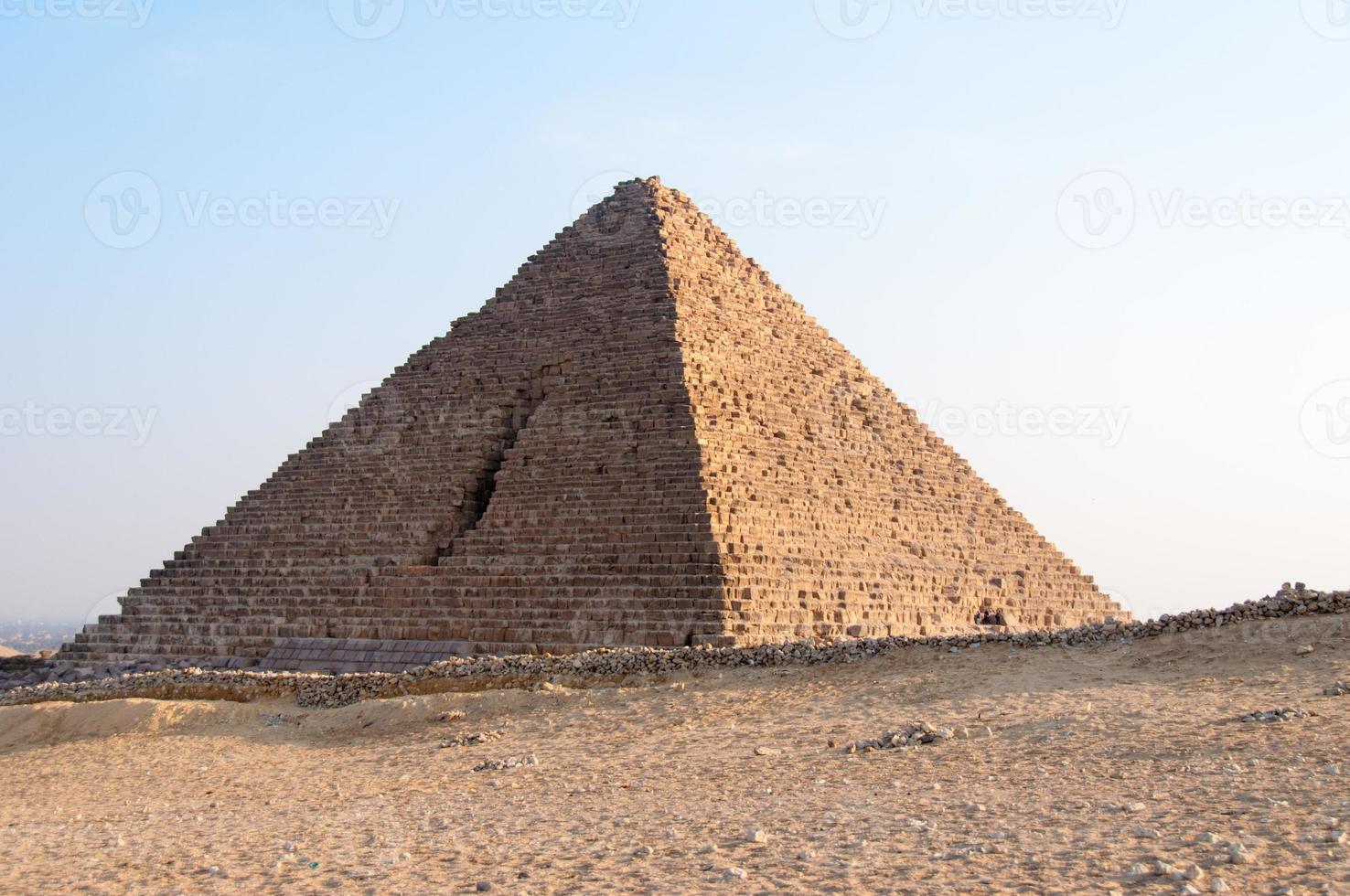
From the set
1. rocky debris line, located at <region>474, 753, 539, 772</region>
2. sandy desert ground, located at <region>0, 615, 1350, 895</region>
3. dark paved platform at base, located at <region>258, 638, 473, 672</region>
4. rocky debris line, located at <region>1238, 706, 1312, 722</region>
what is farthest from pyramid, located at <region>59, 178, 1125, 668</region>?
rocky debris line, located at <region>1238, 706, 1312, 722</region>

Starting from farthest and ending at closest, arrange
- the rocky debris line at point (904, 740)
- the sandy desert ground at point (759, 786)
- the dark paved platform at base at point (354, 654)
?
the dark paved platform at base at point (354, 654) → the rocky debris line at point (904, 740) → the sandy desert ground at point (759, 786)

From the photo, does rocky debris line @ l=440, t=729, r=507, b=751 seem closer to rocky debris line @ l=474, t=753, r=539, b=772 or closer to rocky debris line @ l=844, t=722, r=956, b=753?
rocky debris line @ l=474, t=753, r=539, b=772

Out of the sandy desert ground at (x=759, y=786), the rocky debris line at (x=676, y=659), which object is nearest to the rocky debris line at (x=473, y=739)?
the sandy desert ground at (x=759, y=786)

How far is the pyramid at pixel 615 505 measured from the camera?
2045 cm

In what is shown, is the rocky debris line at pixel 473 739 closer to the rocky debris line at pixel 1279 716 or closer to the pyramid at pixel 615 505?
the rocky debris line at pixel 1279 716

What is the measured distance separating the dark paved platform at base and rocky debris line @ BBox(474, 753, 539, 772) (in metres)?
9.26

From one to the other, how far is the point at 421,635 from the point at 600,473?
405 cm

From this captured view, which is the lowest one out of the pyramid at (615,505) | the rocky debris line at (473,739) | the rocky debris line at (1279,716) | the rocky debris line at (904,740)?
the rocky debris line at (473,739)

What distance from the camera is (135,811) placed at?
10156 mm

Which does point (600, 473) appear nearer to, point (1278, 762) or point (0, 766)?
point (0, 766)

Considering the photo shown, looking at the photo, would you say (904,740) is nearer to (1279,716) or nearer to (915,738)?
(915,738)

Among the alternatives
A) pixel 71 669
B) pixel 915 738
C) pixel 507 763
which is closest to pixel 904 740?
pixel 915 738

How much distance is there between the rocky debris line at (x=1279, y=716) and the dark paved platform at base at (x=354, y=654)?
1302cm

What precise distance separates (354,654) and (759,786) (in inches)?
537
